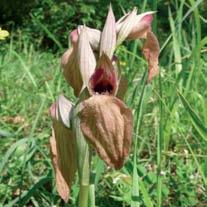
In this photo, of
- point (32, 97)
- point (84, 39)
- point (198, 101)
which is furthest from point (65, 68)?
point (32, 97)

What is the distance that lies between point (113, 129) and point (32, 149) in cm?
69

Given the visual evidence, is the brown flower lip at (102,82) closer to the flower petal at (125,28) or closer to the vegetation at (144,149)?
the flower petal at (125,28)

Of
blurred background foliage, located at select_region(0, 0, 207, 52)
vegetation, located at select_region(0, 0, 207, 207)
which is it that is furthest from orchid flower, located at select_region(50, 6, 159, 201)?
blurred background foliage, located at select_region(0, 0, 207, 52)

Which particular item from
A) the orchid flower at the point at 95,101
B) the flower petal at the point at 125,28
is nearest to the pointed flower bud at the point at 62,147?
the orchid flower at the point at 95,101

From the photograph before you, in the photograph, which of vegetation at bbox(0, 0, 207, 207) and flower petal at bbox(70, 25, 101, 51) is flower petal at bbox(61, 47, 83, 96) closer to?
flower petal at bbox(70, 25, 101, 51)

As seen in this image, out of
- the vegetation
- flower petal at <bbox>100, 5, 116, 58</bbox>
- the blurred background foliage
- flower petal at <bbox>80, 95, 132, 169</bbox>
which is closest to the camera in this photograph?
flower petal at <bbox>80, 95, 132, 169</bbox>

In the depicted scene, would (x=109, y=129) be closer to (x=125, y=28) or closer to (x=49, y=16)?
(x=125, y=28)

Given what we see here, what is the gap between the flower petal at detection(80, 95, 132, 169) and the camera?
843 millimetres

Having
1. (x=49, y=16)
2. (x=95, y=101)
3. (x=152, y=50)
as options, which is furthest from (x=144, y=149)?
(x=49, y=16)

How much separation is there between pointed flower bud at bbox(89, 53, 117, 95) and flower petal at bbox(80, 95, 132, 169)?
0.16 feet

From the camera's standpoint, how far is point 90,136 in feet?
2.80

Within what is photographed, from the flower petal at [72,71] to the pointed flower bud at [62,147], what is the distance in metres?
0.03

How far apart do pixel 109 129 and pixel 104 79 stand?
93mm

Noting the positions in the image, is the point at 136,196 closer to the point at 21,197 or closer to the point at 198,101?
the point at 21,197
